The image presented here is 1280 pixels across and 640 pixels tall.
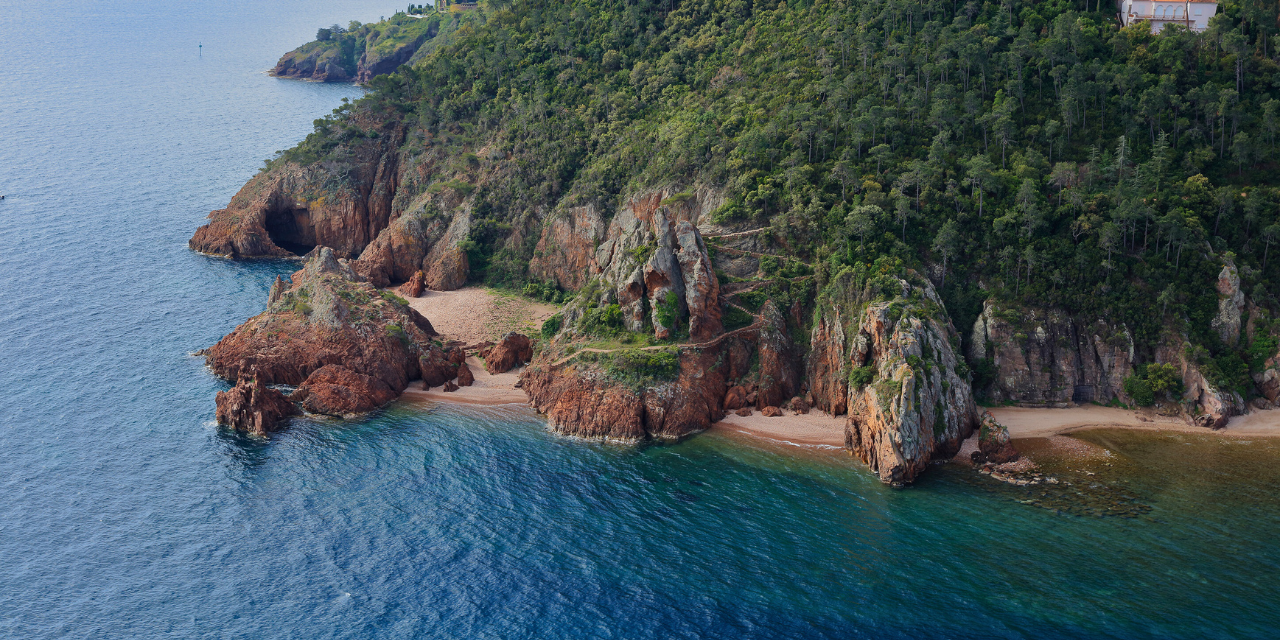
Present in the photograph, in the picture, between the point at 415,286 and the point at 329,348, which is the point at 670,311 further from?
the point at 415,286

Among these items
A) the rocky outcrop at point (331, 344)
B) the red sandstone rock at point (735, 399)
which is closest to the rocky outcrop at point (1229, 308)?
the red sandstone rock at point (735, 399)

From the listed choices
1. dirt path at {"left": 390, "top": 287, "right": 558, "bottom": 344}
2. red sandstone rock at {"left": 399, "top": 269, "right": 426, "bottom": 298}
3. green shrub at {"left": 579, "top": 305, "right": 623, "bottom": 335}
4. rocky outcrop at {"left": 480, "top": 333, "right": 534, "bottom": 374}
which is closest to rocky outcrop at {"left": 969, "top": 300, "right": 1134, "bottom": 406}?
green shrub at {"left": 579, "top": 305, "right": 623, "bottom": 335}

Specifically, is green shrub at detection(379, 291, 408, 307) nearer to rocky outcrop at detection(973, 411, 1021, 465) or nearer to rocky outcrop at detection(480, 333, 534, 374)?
rocky outcrop at detection(480, 333, 534, 374)

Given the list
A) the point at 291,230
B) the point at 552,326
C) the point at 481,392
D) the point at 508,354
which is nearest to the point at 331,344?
the point at 481,392

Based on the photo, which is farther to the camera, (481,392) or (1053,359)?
(481,392)

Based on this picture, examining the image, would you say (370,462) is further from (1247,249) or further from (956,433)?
(1247,249)

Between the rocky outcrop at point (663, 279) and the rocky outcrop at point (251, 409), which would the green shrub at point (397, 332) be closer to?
the rocky outcrop at point (251, 409)

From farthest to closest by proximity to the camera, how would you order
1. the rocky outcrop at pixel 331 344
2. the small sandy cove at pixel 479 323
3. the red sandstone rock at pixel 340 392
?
1. the small sandy cove at pixel 479 323
2. the rocky outcrop at pixel 331 344
3. the red sandstone rock at pixel 340 392
